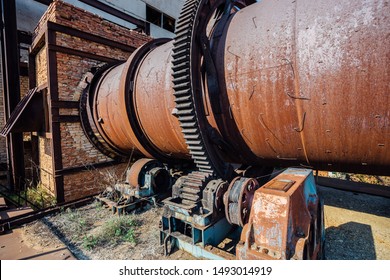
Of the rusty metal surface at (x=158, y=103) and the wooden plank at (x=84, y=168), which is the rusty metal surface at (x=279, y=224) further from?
the wooden plank at (x=84, y=168)

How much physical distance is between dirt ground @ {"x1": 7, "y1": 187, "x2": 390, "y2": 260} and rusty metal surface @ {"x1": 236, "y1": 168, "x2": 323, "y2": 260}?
4.42 feet

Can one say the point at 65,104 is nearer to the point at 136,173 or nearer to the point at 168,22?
the point at 136,173

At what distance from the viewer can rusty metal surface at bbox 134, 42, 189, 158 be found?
2.95m

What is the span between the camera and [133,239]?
3082 millimetres

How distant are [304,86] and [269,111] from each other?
14.9 inches

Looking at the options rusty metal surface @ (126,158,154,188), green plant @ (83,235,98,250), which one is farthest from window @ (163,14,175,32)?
green plant @ (83,235,98,250)

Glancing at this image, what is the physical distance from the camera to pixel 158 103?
10.1 feet

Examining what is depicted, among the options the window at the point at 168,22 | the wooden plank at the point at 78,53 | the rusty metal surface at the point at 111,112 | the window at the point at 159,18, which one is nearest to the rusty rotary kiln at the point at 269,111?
the rusty metal surface at the point at 111,112

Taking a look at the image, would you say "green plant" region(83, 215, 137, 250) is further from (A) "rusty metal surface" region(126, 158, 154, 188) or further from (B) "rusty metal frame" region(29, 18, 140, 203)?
(B) "rusty metal frame" region(29, 18, 140, 203)

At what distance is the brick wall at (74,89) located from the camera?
4777 millimetres

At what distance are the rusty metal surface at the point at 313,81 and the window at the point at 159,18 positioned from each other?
1414 centimetres

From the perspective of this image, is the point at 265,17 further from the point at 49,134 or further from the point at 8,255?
the point at 49,134

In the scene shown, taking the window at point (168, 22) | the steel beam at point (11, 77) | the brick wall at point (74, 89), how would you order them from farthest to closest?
the window at point (168, 22) < the steel beam at point (11, 77) < the brick wall at point (74, 89)

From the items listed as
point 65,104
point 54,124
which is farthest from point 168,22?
point 54,124
